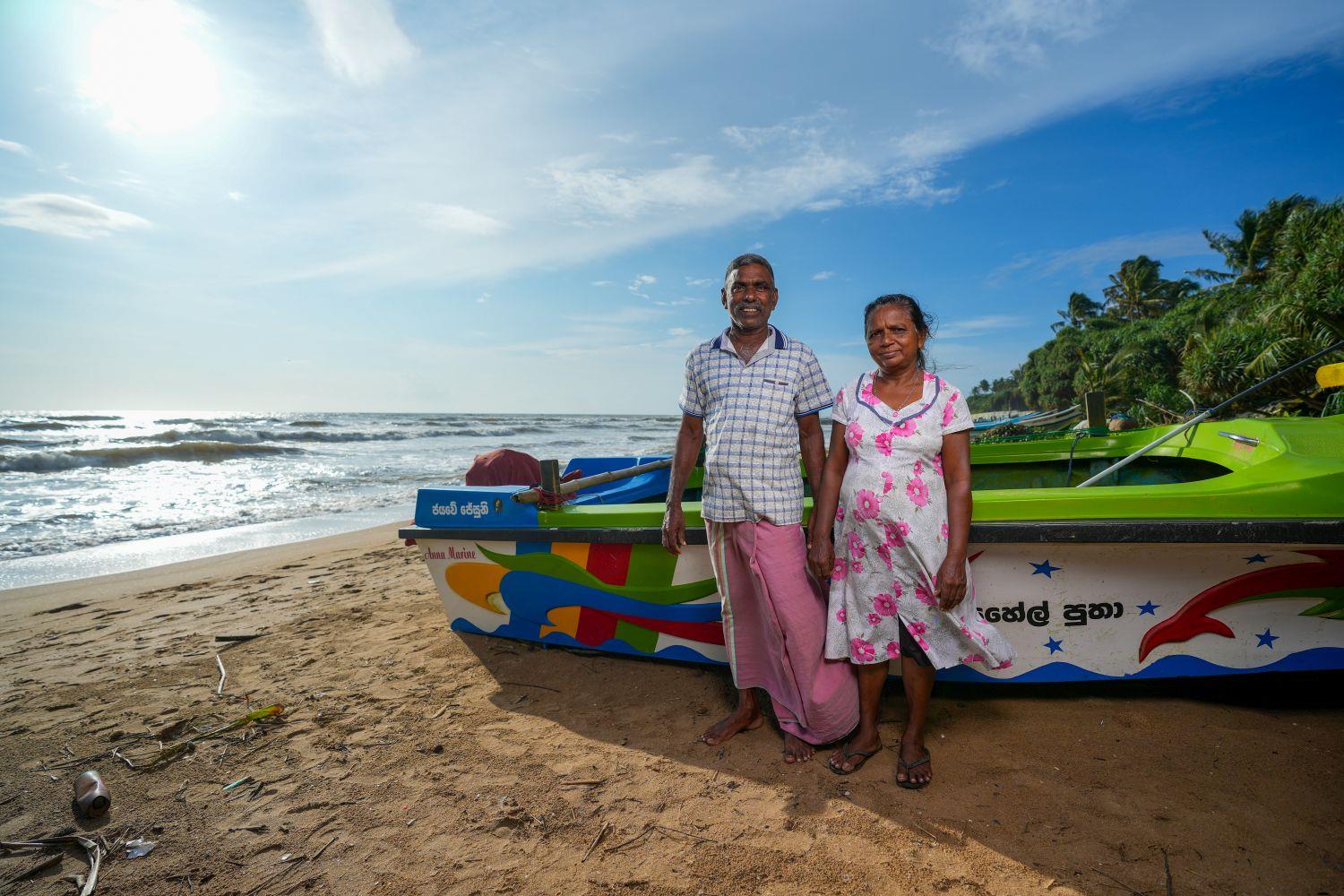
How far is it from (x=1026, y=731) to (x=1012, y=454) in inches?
87.8

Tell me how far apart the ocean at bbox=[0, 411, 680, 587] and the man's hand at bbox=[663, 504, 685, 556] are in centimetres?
266

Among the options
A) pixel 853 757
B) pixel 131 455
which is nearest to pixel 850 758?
pixel 853 757

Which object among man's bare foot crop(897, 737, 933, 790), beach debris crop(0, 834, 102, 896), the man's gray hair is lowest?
beach debris crop(0, 834, 102, 896)

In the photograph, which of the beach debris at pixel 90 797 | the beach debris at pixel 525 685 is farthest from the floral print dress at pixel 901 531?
the beach debris at pixel 90 797

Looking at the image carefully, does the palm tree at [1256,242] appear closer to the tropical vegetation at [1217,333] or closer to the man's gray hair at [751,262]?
the tropical vegetation at [1217,333]

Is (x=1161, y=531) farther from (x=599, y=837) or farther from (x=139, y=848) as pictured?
(x=139, y=848)

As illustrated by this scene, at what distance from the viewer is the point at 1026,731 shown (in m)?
2.56

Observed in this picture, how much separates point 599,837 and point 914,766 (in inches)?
44.2

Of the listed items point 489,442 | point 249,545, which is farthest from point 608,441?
point 249,545

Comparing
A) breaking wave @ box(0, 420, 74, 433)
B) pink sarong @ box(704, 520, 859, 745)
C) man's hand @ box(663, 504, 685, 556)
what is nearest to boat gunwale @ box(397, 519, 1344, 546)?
pink sarong @ box(704, 520, 859, 745)

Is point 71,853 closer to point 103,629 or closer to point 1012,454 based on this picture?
point 103,629

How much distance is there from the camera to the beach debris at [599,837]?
2.09 meters

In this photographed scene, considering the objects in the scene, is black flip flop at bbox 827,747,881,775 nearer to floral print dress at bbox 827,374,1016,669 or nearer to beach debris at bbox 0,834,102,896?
floral print dress at bbox 827,374,1016,669

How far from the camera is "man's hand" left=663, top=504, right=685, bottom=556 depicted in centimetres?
279
